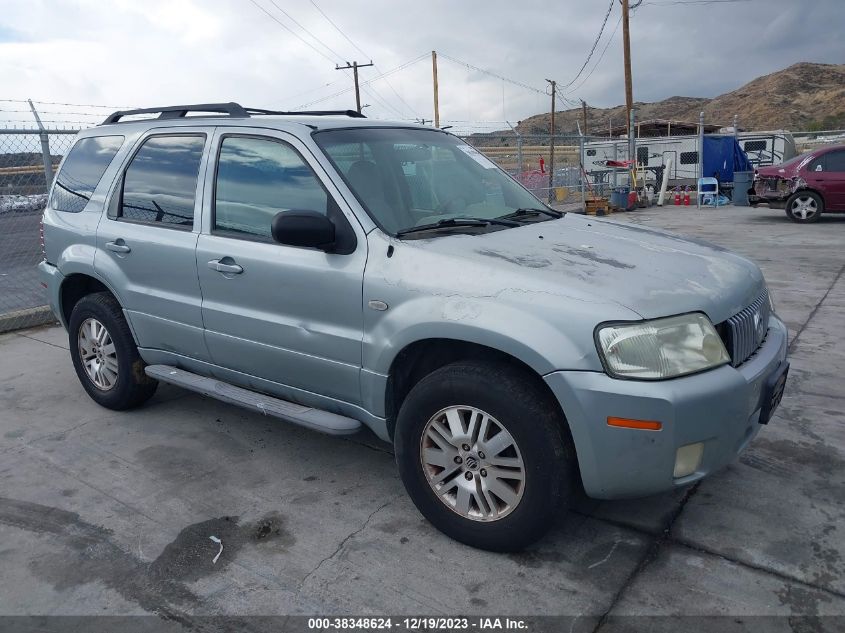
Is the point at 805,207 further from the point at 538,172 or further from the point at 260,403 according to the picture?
the point at 260,403

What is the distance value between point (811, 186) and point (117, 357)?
48.2 feet

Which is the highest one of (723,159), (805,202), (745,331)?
(723,159)

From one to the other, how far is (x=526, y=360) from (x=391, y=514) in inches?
45.4

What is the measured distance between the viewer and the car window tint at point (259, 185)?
11.6 feet

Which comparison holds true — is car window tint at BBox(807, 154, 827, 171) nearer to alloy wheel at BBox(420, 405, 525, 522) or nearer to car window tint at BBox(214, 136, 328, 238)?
car window tint at BBox(214, 136, 328, 238)

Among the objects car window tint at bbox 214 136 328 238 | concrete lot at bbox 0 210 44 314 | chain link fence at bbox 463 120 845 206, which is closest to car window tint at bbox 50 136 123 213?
car window tint at bbox 214 136 328 238

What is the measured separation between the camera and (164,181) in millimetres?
4227

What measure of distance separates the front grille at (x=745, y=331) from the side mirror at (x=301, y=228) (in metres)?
1.76

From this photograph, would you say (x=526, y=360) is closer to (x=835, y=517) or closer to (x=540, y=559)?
(x=540, y=559)

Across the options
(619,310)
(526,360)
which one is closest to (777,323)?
(619,310)

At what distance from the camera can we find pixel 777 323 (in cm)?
360

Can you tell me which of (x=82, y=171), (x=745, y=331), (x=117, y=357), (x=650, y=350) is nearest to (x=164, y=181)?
(x=82, y=171)

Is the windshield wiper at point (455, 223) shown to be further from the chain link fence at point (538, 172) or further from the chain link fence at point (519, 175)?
the chain link fence at point (538, 172)

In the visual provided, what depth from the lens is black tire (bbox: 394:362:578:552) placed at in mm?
2717
